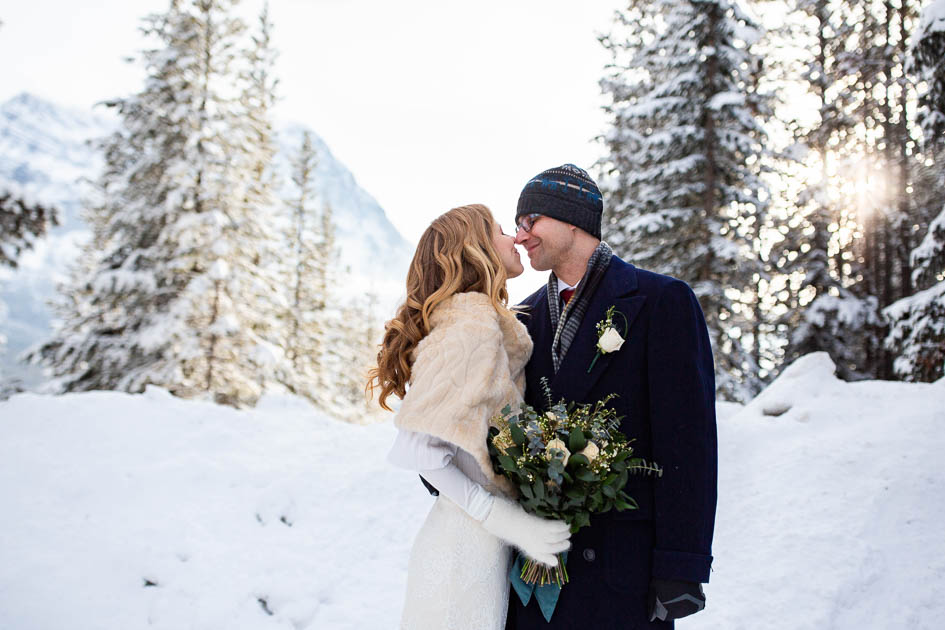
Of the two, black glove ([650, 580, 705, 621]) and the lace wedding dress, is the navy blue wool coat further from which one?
the lace wedding dress

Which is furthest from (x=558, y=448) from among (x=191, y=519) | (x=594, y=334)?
(x=191, y=519)

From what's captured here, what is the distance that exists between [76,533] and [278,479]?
2278mm

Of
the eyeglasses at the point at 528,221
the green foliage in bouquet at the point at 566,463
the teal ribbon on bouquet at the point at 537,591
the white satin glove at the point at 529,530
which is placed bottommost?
the teal ribbon on bouquet at the point at 537,591

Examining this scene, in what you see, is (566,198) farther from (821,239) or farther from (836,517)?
(821,239)

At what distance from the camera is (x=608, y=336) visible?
2504 mm

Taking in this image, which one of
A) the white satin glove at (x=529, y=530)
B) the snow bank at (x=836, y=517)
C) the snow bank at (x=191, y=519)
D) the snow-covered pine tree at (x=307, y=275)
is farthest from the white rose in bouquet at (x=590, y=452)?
the snow-covered pine tree at (x=307, y=275)

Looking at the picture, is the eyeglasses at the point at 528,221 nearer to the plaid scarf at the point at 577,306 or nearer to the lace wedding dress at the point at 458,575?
the plaid scarf at the point at 577,306

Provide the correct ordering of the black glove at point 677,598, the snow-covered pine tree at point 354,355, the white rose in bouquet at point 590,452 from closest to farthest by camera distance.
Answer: the white rose in bouquet at point 590,452 < the black glove at point 677,598 < the snow-covered pine tree at point 354,355

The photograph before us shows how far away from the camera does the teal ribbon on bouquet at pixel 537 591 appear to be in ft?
8.02

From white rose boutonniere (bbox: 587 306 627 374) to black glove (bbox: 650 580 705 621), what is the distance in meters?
0.95

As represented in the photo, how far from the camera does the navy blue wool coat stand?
232 cm

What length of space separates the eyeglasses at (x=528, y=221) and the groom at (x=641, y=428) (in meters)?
0.09

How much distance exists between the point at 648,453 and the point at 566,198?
1365 mm

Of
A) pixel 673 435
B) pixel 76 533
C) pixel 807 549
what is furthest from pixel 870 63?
pixel 76 533
